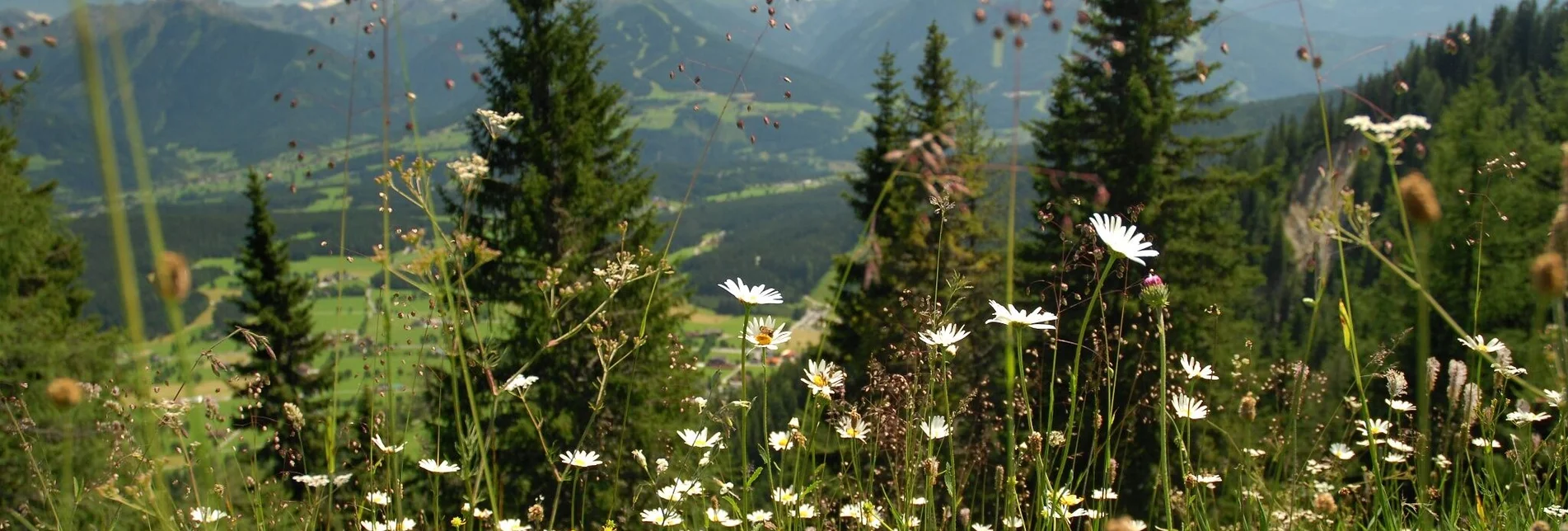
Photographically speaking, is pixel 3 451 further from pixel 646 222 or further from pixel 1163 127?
pixel 1163 127

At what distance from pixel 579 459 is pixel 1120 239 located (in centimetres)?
181

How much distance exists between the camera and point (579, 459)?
2945 millimetres

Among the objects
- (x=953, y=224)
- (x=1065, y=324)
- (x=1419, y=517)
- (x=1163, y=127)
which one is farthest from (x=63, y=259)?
(x=1419, y=517)

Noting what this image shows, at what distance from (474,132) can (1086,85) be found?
10.2 m

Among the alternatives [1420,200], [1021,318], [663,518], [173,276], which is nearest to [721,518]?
[663,518]

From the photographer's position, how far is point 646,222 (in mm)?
17219

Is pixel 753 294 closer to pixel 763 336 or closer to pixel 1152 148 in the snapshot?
pixel 763 336

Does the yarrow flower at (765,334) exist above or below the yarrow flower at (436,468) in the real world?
above

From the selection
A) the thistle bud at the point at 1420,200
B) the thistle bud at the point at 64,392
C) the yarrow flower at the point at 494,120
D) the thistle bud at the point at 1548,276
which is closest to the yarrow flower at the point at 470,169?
the yarrow flower at the point at 494,120

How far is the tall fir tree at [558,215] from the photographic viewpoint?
606 inches

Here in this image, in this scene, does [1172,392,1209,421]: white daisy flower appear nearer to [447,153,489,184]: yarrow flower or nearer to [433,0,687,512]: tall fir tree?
[447,153,489,184]: yarrow flower

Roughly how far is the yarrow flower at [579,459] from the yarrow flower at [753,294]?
0.60 meters

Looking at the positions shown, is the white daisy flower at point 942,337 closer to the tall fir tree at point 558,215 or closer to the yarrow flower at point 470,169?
the yarrow flower at point 470,169

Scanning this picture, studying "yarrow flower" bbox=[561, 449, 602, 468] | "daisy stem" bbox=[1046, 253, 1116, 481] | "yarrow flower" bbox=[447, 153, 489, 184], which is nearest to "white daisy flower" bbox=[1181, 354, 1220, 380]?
"daisy stem" bbox=[1046, 253, 1116, 481]
